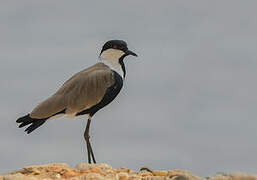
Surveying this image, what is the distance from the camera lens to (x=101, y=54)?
43.9 ft

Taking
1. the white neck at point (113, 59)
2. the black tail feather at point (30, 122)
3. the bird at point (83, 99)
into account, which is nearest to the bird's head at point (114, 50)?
the white neck at point (113, 59)

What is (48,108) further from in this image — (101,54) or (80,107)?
(101,54)

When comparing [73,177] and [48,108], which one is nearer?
[73,177]

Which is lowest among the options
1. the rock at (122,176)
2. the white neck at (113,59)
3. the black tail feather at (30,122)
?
the rock at (122,176)

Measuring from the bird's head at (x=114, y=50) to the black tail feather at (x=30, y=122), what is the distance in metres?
2.04

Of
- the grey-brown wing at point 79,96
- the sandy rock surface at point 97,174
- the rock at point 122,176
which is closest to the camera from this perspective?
the sandy rock surface at point 97,174

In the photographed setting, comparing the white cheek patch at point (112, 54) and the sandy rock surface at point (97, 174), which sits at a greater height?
the white cheek patch at point (112, 54)

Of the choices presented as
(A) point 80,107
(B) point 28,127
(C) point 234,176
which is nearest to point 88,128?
(A) point 80,107

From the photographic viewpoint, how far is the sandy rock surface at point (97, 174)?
972 centimetres

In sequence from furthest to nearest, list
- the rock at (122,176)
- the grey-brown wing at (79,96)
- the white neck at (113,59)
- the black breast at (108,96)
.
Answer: the white neck at (113,59), the black breast at (108,96), the grey-brown wing at (79,96), the rock at (122,176)

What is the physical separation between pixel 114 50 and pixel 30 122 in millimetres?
2504

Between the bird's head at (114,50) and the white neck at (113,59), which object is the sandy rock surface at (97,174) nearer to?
the white neck at (113,59)

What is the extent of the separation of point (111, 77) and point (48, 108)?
156 centimetres

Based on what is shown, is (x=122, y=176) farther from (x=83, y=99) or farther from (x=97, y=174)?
(x=83, y=99)
